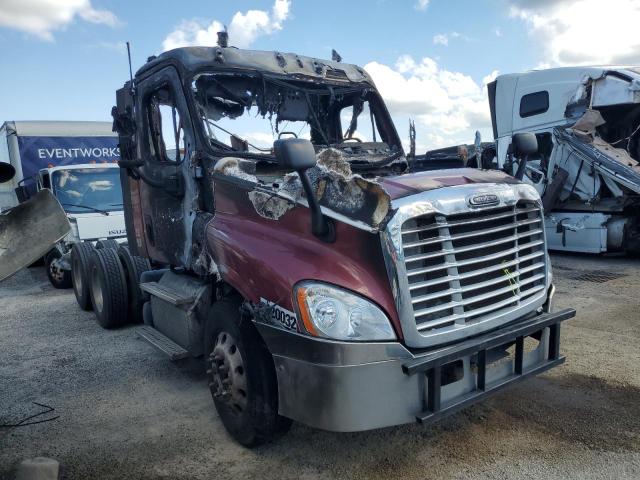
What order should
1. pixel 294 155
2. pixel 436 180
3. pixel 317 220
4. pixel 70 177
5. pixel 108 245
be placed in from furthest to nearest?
1. pixel 70 177
2. pixel 108 245
3. pixel 436 180
4. pixel 317 220
5. pixel 294 155

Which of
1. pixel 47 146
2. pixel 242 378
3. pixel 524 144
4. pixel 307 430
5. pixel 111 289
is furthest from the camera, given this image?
pixel 47 146

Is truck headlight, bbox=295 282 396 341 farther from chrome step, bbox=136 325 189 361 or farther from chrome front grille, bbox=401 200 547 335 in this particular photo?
chrome step, bbox=136 325 189 361

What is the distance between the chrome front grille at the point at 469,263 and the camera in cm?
275

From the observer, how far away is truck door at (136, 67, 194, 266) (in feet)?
13.4


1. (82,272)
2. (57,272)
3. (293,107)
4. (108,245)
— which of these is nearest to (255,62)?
(293,107)

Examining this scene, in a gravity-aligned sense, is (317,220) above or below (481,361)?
above

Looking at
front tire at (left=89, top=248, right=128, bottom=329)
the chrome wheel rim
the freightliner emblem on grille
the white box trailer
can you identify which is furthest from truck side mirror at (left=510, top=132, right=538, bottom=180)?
the white box trailer

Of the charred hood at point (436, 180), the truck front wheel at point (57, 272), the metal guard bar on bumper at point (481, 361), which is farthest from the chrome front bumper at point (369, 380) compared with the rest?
the truck front wheel at point (57, 272)

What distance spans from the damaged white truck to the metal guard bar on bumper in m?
6.15

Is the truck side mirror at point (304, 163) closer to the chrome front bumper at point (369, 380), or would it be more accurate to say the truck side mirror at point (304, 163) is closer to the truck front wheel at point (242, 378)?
A: the chrome front bumper at point (369, 380)

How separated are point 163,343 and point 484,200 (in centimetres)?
284

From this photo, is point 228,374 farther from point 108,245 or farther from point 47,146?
point 47,146

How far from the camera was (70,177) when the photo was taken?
9242mm

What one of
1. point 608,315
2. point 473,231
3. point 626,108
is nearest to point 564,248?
point 626,108
